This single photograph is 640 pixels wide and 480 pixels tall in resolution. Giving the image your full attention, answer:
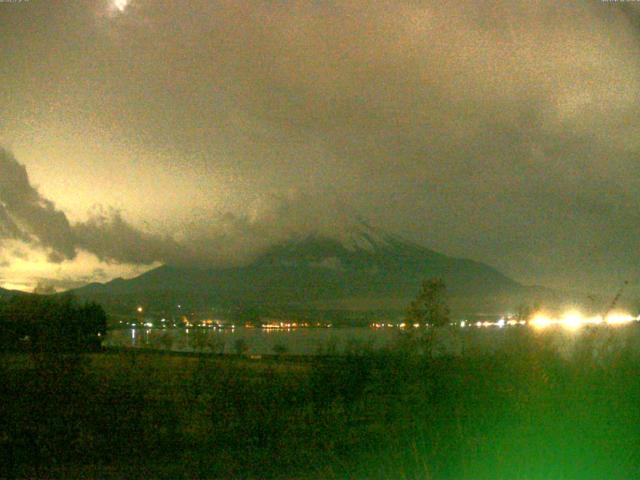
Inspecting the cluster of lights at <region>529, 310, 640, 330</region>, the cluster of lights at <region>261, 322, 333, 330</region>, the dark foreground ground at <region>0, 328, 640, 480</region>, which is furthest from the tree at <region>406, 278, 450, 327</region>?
the cluster of lights at <region>261, 322, 333, 330</region>

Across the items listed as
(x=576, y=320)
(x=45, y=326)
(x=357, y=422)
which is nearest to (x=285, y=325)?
(x=576, y=320)

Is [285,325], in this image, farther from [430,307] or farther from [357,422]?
[357,422]

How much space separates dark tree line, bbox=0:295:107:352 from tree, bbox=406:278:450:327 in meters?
13.2

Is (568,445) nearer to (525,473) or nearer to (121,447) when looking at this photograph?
(525,473)

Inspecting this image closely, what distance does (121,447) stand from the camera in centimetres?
1411

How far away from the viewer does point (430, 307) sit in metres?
30.8

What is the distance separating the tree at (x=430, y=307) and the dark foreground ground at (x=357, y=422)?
32.9 ft

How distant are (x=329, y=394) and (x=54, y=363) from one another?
689 cm

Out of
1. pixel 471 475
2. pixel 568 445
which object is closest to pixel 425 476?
pixel 471 475

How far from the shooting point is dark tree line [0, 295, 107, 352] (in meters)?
15.6

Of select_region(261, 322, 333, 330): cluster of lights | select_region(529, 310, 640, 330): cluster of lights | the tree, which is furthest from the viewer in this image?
select_region(261, 322, 333, 330): cluster of lights

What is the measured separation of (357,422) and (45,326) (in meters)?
6.56

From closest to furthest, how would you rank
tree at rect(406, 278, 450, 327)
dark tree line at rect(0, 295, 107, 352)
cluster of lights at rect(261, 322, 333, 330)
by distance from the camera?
1. dark tree line at rect(0, 295, 107, 352)
2. tree at rect(406, 278, 450, 327)
3. cluster of lights at rect(261, 322, 333, 330)

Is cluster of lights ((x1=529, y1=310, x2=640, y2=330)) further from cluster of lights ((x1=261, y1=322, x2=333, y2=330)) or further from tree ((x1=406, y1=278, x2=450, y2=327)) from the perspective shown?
cluster of lights ((x1=261, y1=322, x2=333, y2=330))
